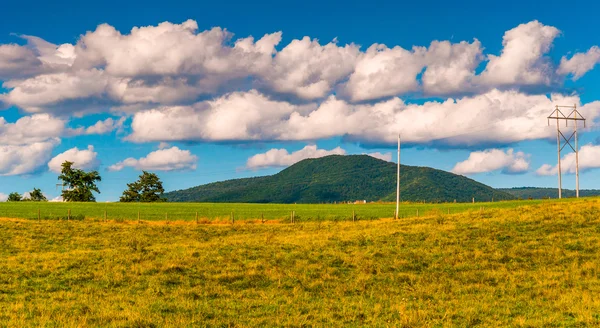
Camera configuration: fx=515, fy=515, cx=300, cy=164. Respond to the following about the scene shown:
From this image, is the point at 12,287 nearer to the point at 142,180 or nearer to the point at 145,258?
the point at 145,258

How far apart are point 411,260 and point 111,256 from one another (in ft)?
72.3

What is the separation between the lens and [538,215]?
2258 inches

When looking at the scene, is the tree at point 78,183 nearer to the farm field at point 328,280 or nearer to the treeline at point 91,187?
the treeline at point 91,187

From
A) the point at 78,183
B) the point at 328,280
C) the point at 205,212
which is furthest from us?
the point at 78,183

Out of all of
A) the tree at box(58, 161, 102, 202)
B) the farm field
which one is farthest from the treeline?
the farm field

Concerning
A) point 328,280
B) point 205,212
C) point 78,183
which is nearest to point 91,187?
point 78,183

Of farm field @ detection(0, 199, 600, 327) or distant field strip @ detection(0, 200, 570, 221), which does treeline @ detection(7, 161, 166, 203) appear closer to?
distant field strip @ detection(0, 200, 570, 221)

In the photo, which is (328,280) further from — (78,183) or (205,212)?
(78,183)

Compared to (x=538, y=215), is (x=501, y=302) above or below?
below

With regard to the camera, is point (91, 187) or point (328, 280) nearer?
point (328, 280)

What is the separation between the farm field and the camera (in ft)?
70.9

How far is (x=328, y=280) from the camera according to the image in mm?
31250

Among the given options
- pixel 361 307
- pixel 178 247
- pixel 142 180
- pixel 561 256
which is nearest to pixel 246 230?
pixel 178 247

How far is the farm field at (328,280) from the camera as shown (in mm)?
21609
